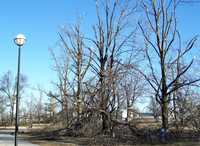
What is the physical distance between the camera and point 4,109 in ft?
319

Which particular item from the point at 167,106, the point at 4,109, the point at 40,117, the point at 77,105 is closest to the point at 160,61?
the point at 167,106

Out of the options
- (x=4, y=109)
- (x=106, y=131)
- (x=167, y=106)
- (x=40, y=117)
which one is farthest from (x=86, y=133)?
(x=4, y=109)

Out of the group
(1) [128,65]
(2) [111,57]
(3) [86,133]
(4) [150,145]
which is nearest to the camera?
(4) [150,145]

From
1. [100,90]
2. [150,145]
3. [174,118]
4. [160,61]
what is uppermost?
[160,61]

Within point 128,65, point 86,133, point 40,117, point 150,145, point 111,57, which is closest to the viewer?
point 150,145

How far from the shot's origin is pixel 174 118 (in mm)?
29625

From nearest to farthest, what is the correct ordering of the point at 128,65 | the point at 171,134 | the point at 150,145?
the point at 150,145 < the point at 171,134 < the point at 128,65

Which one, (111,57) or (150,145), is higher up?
(111,57)

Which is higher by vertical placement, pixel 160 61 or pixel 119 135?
pixel 160 61

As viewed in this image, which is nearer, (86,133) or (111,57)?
(86,133)

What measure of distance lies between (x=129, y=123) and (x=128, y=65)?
5.22m

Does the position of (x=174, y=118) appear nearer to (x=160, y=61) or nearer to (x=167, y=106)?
(x=167, y=106)

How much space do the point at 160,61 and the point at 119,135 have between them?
6244 millimetres

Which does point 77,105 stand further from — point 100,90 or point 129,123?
point 129,123
